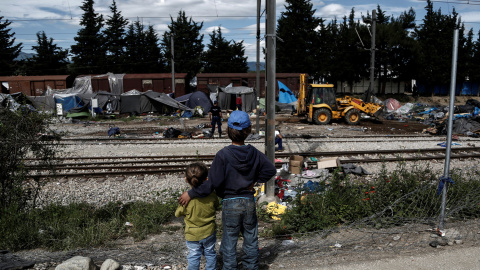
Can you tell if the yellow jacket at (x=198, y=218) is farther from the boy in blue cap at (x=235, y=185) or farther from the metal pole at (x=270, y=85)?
the metal pole at (x=270, y=85)

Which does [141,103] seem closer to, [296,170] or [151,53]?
[296,170]

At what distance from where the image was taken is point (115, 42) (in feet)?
175

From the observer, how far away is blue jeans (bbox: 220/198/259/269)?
358 cm

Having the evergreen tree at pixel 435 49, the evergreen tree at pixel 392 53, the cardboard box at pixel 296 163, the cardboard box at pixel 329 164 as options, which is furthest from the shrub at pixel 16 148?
the evergreen tree at pixel 435 49

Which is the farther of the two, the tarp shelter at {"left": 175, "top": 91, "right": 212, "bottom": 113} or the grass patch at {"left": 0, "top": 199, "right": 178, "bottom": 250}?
the tarp shelter at {"left": 175, "top": 91, "right": 212, "bottom": 113}

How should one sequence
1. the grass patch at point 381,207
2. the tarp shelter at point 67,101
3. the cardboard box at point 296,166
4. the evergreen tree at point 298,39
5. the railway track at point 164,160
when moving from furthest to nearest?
the evergreen tree at point 298,39 → the tarp shelter at point 67,101 → the railway track at point 164,160 → the cardboard box at point 296,166 → the grass patch at point 381,207

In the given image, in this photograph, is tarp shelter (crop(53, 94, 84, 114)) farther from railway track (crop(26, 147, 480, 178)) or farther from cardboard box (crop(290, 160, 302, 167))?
cardboard box (crop(290, 160, 302, 167))

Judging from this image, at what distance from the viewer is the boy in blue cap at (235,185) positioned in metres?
3.56

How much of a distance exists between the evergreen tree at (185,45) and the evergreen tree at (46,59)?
587 inches

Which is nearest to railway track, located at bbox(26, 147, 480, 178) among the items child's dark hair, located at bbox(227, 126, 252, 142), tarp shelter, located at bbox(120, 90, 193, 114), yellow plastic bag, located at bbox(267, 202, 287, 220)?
yellow plastic bag, located at bbox(267, 202, 287, 220)

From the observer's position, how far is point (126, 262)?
443 cm

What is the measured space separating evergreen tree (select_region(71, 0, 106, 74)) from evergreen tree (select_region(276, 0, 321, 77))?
25711 millimetres

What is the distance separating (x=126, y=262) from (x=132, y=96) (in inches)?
976

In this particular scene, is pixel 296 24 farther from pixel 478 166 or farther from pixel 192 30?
pixel 478 166
